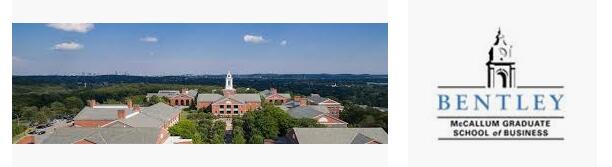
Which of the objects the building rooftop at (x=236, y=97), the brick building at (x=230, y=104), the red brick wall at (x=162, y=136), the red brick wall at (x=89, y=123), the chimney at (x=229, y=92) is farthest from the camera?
the chimney at (x=229, y=92)

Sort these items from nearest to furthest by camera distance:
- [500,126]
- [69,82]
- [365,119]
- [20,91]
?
1. [500,126]
2. [365,119]
3. [20,91]
4. [69,82]

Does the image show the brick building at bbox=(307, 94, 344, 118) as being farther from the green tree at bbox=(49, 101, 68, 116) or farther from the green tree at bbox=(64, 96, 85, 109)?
the green tree at bbox=(49, 101, 68, 116)

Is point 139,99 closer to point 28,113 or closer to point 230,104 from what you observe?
point 230,104

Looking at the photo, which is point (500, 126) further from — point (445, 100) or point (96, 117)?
point (96, 117)

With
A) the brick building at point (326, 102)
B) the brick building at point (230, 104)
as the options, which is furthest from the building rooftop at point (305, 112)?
the brick building at point (326, 102)

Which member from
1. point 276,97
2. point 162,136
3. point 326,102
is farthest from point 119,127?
point 276,97

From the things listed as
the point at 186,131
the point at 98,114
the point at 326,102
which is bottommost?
the point at 186,131

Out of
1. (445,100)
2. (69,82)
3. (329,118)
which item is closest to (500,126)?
(445,100)

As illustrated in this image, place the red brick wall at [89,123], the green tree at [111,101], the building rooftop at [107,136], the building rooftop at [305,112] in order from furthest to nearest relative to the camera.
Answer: the green tree at [111,101]
the building rooftop at [305,112]
the red brick wall at [89,123]
the building rooftop at [107,136]

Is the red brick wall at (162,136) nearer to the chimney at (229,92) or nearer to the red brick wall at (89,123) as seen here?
the red brick wall at (89,123)

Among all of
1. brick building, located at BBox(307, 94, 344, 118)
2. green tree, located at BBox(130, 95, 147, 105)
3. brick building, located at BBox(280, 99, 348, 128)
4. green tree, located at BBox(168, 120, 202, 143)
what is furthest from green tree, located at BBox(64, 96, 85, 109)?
brick building, located at BBox(307, 94, 344, 118)

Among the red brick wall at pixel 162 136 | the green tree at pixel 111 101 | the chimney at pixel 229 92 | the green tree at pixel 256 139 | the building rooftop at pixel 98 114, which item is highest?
the chimney at pixel 229 92
